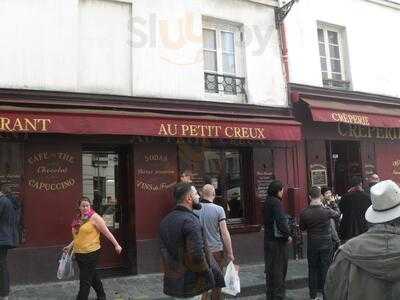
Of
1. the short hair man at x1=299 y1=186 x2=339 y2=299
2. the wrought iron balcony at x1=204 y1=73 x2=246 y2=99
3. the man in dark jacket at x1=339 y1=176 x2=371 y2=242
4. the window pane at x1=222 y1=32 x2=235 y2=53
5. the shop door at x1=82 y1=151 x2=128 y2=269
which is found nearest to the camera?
the short hair man at x1=299 y1=186 x2=339 y2=299

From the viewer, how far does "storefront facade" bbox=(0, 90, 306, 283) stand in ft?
29.2

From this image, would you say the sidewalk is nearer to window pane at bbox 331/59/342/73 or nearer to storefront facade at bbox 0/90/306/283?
storefront facade at bbox 0/90/306/283

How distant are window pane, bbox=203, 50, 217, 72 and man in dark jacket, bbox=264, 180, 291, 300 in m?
4.44

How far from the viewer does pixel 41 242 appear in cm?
900

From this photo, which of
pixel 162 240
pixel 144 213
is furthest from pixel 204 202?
pixel 144 213

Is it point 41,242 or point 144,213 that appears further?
point 144,213

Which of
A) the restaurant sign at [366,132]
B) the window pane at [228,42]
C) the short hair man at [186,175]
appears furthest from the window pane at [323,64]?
the short hair man at [186,175]

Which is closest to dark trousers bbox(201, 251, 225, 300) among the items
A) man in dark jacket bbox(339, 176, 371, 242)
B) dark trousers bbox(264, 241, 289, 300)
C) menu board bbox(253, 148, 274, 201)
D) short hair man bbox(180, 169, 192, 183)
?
dark trousers bbox(264, 241, 289, 300)

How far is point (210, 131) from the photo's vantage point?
33.3 ft

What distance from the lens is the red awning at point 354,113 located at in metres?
11.8

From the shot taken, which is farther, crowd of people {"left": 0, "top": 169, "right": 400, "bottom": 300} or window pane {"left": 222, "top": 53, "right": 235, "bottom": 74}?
A: window pane {"left": 222, "top": 53, "right": 235, "bottom": 74}

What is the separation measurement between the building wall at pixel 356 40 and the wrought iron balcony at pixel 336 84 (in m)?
0.17

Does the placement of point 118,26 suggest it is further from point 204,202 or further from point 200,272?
point 200,272

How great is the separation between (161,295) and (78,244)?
5.98 ft
